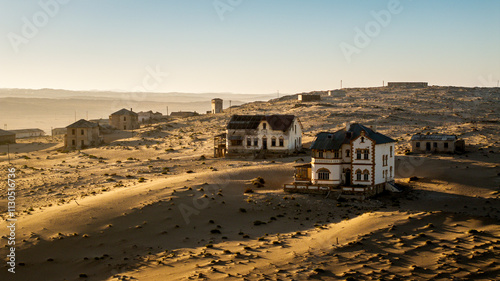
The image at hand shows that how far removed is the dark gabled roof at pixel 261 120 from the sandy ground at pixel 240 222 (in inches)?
213

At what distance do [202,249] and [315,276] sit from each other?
912 centimetres

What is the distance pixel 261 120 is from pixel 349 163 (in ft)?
74.2

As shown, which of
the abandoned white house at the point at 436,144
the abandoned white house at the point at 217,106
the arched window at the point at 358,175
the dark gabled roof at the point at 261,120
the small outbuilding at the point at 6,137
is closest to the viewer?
the arched window at the point at 358,175

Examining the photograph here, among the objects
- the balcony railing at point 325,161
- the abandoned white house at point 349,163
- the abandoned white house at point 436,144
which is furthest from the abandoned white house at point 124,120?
the balcony railing at point 325,161

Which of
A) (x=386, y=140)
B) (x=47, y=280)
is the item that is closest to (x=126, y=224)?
(x=47, y=280)

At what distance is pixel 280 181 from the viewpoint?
56.4 metres

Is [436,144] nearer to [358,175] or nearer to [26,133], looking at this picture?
[358,175]

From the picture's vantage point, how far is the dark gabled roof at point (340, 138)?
172ft

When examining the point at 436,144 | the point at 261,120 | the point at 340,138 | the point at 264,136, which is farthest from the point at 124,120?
the point at 340,138

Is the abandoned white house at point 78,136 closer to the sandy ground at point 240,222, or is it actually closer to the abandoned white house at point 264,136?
the sandy ground at point 240,222

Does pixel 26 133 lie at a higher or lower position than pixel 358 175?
higher

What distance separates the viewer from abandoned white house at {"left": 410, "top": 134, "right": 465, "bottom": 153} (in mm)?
66625

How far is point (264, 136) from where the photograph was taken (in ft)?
238

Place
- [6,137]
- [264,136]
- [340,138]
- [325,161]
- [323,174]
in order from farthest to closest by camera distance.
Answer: [6,137] → [264,136] → [340,138] → [323,174] → [325,161]
